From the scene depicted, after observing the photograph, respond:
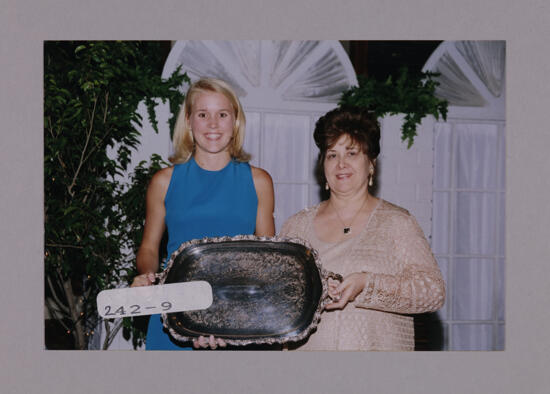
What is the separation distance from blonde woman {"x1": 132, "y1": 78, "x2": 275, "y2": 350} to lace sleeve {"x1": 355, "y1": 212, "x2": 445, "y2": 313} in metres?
0.45

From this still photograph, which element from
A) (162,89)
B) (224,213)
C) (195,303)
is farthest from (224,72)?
(195,303)

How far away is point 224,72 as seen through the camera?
2.10 meters

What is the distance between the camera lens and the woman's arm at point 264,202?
193 cm

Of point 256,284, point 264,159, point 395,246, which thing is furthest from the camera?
point 264,159

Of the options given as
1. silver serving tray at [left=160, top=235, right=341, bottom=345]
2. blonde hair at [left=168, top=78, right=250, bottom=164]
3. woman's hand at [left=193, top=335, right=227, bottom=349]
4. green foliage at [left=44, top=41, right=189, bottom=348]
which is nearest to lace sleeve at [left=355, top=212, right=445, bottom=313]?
silver serving tray at [left=160, top=235, right=341, bottom=345]

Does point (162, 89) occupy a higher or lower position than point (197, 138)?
higher

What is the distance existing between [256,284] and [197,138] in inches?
22.9

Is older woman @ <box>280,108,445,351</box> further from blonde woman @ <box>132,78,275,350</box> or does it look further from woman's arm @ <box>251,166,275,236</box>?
blonde woman @ <box>132,78,275,350</box>

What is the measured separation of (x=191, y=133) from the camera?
Answer: 1971mm

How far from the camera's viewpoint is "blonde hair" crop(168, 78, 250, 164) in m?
1.97

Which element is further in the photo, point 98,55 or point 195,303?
point 98,55

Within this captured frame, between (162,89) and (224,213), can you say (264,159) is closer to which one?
(224,213)
